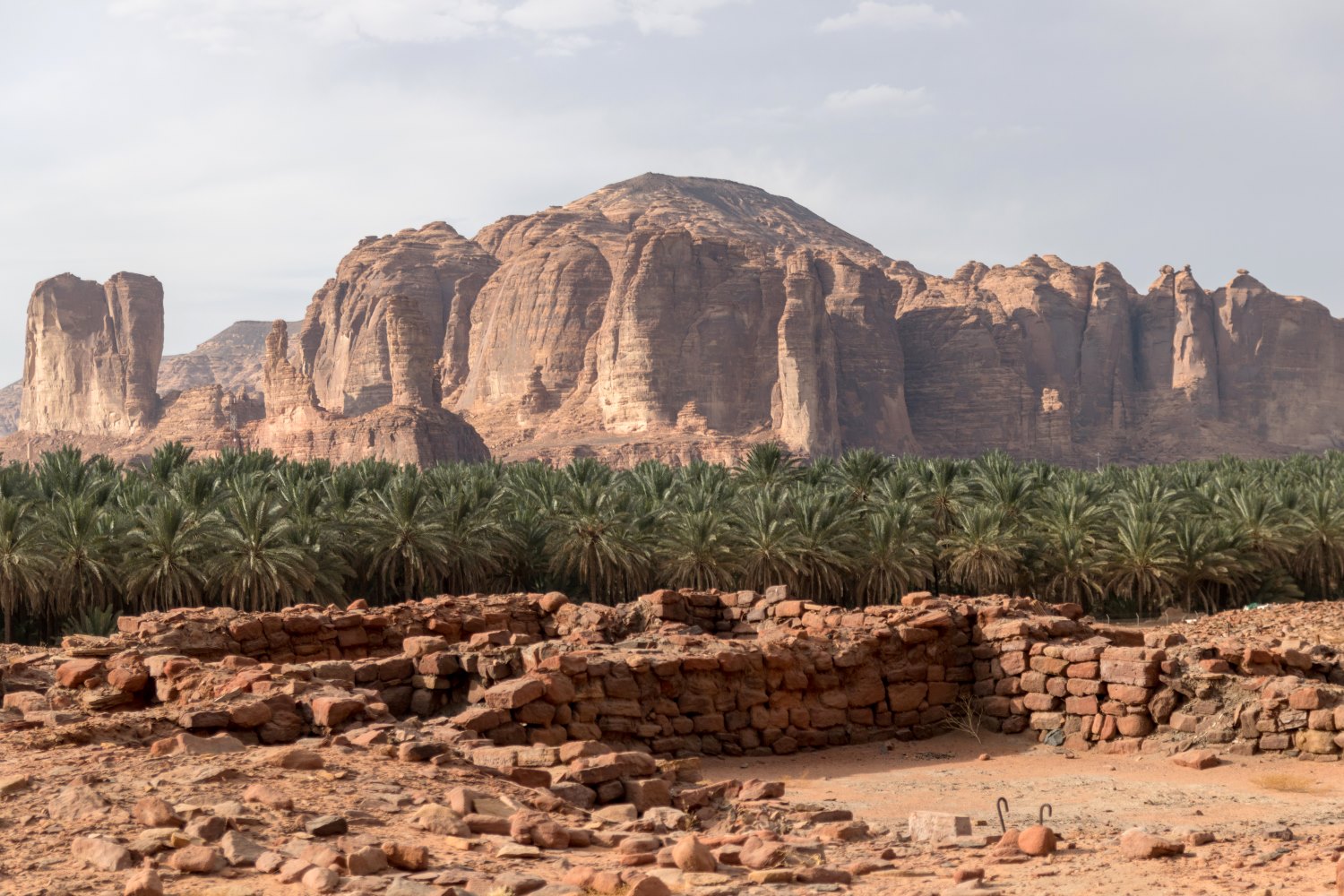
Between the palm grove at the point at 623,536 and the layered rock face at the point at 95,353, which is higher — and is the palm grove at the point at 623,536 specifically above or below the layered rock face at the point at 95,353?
below

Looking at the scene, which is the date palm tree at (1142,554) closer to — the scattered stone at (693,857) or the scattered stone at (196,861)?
the scattered stone at (693,857)

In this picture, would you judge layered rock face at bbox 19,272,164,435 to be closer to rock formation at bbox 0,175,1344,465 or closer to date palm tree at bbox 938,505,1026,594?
rock formation at bbox 0,175,1344,465

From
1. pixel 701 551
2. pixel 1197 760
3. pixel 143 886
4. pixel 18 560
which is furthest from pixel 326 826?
pixel 701 551

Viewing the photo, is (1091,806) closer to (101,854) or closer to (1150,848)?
(1150,848)

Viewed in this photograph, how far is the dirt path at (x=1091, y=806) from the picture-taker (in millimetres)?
6910

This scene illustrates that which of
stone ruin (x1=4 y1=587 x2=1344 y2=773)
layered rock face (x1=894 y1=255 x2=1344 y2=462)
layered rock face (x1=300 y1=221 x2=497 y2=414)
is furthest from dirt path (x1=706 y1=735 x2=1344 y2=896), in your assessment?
layered rock face (x1=300 y1=221 x2=497 y2=414)

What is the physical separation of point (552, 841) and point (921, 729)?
30.3ft

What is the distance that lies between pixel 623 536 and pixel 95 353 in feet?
388

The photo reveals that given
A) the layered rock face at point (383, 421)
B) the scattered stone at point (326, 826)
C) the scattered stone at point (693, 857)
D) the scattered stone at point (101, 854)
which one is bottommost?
the scattered stone at point (693, 857)

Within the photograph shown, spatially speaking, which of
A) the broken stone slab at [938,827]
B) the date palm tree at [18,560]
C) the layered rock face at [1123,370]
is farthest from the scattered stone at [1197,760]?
the layered rock face at [1123,370]

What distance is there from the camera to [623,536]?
→ 3250 centimetres

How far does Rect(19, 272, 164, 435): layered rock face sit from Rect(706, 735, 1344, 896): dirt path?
5045 inches

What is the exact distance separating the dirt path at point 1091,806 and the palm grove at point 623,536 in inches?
650

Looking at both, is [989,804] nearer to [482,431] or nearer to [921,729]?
[921,729]
